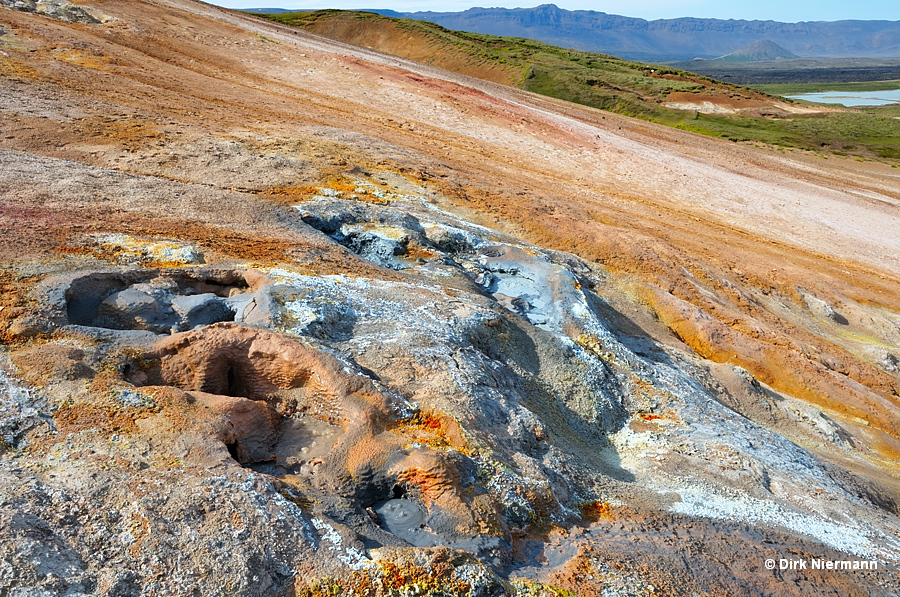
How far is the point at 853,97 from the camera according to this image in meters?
90.9

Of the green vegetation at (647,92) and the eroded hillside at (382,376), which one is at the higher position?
the green vegetation at (647,92)

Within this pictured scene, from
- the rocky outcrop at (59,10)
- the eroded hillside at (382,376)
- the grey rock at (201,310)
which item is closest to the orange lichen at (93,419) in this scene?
the eroded hillside at (382,376)

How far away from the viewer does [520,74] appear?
139 ft

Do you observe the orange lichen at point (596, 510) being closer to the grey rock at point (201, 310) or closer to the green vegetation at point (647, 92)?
the grey rock at point (201, 310)

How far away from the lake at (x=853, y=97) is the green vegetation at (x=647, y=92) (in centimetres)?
4445

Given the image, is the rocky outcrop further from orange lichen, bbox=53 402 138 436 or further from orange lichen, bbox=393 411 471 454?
orange lichen, bbox=393 411 471 454

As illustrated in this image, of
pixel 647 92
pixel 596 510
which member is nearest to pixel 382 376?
pixel 596 510

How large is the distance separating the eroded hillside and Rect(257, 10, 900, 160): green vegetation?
81.7ft

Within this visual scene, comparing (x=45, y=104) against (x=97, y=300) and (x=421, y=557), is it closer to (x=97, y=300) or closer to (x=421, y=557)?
(x=97, y=300)

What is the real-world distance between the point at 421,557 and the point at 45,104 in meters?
11.9

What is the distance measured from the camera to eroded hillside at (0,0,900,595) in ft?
12.5

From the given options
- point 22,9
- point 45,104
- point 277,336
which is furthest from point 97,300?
point 22,9

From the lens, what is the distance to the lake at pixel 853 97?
81625 mm

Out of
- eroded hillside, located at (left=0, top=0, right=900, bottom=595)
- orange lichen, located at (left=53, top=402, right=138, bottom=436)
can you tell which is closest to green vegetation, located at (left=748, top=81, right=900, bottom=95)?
eroded hillside, located at (left=0, top=0, right=900, bottom=595)
